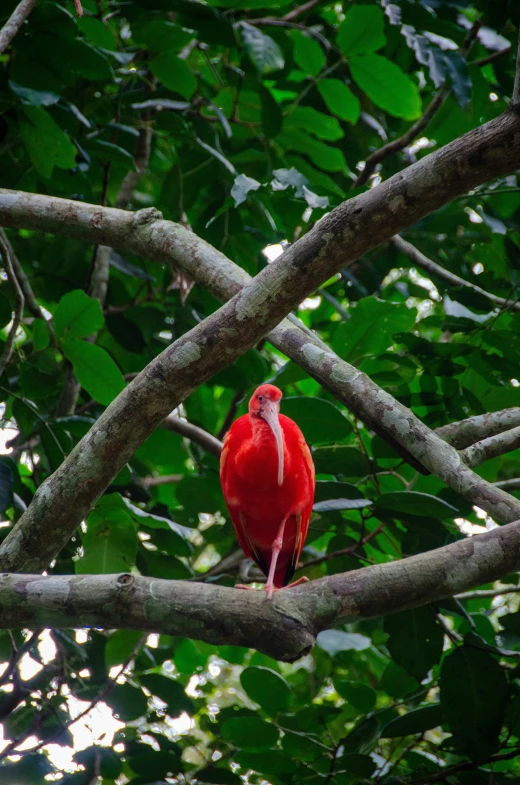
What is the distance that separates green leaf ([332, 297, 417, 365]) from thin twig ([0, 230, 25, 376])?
4.67 ft

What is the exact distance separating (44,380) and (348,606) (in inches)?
76.7

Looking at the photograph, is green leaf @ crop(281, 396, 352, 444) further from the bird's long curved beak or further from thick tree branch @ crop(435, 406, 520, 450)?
thick tree branch @ crop(435, 406, 520, 450)

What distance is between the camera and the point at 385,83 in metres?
3.89

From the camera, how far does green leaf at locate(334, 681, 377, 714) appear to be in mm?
3258

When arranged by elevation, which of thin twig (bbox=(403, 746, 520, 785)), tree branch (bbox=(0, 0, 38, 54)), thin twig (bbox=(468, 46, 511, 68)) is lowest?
thin twig (bbox=(403, 746, 520, 785))

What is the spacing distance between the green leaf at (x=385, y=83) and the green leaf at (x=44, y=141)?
4.97 ft

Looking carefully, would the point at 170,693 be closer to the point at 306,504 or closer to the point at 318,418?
the point at 306,504

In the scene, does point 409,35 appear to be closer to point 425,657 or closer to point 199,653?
point 425,657

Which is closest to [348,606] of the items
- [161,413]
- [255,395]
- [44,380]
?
[161,413]

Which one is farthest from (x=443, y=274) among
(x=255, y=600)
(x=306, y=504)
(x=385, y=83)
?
(x=255, y=600)

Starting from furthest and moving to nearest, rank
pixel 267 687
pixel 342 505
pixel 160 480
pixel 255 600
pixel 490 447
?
pixel 160 480
pixel 267 687
pixel 342 505
pixel 490 447
pixel 255 600

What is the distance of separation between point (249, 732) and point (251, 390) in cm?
176

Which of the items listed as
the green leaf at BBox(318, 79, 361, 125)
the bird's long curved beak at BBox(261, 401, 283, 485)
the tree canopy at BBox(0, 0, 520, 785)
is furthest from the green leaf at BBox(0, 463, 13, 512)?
the green leaf at BBox(318, 79, 361, 125)

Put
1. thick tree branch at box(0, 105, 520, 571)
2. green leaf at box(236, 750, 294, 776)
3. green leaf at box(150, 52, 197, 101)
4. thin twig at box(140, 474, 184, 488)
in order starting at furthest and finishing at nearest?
thin twig at box(140, 474, 184, 488) → green leaf at box(150, 52, 197, 101) → green leaf at box(236, 750, 294, 776) → thick tree branch at box(0, 105, 520, 571)
